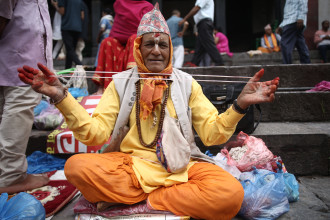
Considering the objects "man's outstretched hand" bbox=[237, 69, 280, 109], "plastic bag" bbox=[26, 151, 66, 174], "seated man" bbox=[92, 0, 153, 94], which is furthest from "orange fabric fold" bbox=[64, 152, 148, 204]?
"seated man" bbox=[92, 0, 153, 94]

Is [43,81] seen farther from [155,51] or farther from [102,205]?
[102,205]

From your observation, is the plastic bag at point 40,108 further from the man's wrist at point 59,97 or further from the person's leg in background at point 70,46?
the man's wrist at point 59,97

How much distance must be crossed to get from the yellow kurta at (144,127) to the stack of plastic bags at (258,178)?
52 cm

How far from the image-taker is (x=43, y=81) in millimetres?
1812

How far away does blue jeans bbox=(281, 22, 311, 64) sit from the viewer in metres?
5.48

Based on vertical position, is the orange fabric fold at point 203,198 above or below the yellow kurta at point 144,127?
below

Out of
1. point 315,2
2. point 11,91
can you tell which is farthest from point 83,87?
point 315,2

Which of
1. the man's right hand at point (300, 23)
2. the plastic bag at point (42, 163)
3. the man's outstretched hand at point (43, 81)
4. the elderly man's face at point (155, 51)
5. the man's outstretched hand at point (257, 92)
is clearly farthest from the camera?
the man's right hand at point (300, 23)

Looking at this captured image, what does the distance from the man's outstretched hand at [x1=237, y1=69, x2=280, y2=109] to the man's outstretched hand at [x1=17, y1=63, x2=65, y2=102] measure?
1231 millimetres

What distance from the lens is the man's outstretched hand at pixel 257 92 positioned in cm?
185

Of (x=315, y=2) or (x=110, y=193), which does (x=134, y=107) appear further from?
(x=315, y=2)

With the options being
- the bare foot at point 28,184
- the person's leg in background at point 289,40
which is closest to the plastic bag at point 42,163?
the bare foot at point 28,184

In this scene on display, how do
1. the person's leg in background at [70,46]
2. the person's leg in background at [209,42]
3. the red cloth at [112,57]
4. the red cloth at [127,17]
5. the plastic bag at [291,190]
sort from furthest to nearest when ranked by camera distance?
the person's leg in background at [70,46] < the person's leg in background at [209,42] < the red cloth at [112,57] < the red cloth at [127,17] < the plastic bag at [291,190]

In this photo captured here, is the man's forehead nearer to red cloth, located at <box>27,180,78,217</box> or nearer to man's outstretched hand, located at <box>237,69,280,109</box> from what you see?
man's outstretched hand, located at <box>237,69,280,109</box>
